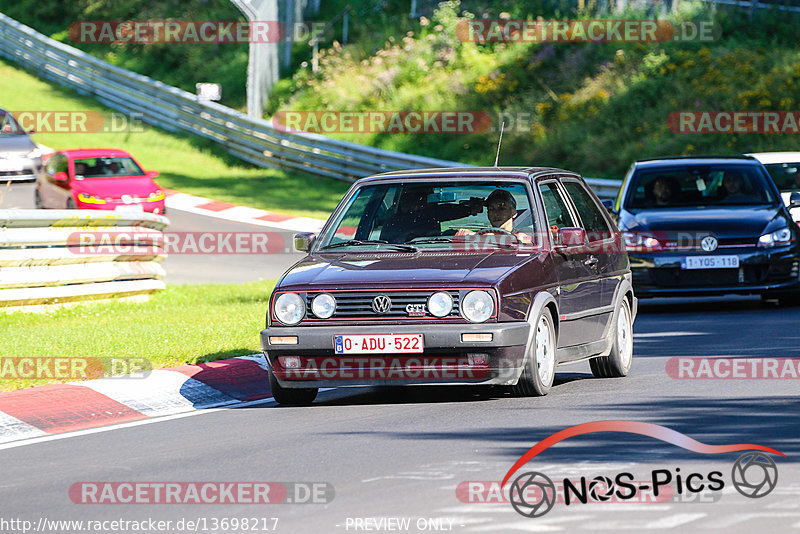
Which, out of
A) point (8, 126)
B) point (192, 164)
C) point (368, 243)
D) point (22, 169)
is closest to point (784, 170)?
point (368, 243)

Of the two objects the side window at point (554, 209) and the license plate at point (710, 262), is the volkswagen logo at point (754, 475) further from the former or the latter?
the license plate at point (710, 262)

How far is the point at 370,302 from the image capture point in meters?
9.23

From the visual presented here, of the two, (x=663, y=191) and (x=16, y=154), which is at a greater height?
(x=16, y=154)

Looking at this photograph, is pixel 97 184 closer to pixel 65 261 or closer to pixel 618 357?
pixel 65 261

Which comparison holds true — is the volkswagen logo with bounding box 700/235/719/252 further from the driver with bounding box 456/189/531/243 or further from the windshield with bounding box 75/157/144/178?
the windshield with bounding box 75/157/144/178

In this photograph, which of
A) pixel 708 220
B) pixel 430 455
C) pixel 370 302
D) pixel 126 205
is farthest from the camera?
pixel 126 205

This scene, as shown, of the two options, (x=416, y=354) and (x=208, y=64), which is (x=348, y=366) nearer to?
(x=416, y=354)

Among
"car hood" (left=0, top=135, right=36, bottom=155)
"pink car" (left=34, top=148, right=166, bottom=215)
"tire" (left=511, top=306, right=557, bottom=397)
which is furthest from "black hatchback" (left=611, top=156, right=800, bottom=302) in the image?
"car hood" (left=0, top=135, right=36, bottom=155)

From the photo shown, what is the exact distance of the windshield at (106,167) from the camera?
90.9ft

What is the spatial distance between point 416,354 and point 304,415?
854 mm

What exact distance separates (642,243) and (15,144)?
1923cm

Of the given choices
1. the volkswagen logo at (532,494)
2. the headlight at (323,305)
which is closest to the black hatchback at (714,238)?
the headlight at (323,305)

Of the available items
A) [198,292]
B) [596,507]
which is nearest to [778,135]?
[198,292]

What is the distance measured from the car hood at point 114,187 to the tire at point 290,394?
17.8 metres
